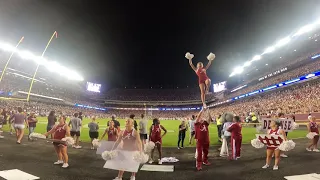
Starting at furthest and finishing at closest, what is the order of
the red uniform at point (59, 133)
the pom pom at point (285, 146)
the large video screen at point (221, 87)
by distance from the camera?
the large video screen at point (221, 87) → the red uniform at point (59, 133) → the pom pom at point (285, 146)

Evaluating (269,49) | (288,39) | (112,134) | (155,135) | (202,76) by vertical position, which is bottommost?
(112,134)

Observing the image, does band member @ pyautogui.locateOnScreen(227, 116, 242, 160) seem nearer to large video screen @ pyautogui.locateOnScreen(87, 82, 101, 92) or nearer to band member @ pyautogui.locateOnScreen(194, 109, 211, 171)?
band member @ pyautogui.locateOnScreen(194, 109, 211, 171)

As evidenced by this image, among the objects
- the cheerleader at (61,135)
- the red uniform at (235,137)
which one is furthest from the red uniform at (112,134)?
the red uniform at (235,137)

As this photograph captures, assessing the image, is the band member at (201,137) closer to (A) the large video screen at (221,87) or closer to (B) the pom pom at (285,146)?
(B) the pom pom at (285,146)

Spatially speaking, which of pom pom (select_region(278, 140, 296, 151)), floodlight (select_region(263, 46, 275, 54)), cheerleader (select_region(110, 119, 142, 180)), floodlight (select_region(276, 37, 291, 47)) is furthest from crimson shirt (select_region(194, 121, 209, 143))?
floodlight (select_region(263, 46, 275, 54))

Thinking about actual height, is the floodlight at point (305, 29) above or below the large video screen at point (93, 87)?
above

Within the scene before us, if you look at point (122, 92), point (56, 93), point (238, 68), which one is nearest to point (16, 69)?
point (56, 93)

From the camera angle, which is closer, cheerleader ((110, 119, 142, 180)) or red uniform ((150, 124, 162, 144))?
cheerleader ((110, 119, 142, 180))

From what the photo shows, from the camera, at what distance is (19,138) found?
15.4m

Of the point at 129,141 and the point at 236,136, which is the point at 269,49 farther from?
the point at 129,141

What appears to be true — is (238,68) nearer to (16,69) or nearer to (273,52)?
(273,52)

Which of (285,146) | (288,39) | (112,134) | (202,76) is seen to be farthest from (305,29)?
(112,134)

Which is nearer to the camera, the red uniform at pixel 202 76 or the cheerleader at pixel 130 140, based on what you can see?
the cheerleader at pixel 130 140

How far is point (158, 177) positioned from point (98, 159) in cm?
422
